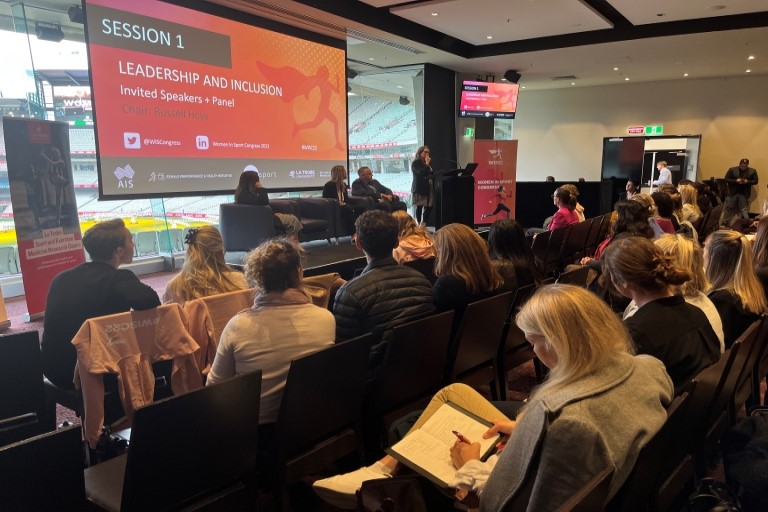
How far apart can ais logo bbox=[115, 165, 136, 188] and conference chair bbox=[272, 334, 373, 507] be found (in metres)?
4.37

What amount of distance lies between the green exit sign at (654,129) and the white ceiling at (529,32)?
7.09 feet

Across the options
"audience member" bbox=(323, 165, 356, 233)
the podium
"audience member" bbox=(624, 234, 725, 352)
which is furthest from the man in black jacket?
the podium

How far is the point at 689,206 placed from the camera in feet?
19.1

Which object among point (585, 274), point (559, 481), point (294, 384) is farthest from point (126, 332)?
point (585, 274)

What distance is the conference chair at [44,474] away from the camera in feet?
3.61

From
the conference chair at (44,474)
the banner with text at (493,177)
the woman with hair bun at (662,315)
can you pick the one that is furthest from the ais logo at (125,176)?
the banner with text at (493,177)

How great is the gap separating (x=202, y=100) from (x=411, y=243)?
3402mm

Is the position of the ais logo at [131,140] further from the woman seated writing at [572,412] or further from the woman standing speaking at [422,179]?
the woman seated writing at [572,412]

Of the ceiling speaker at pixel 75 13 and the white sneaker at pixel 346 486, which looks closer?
the white sneaker at pixel 346 486

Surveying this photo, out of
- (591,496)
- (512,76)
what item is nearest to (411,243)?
(591,496)

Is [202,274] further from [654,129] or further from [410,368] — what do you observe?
[654,129]

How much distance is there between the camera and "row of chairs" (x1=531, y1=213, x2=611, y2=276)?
4.74 m

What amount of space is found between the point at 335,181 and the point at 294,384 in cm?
608

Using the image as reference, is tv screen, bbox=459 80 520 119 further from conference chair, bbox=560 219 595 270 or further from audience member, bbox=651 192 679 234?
audience member, bbox=651 192 679 234
